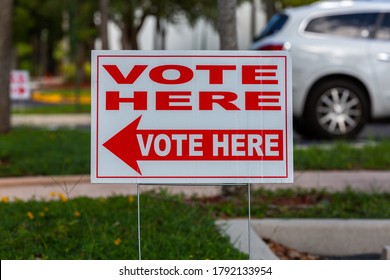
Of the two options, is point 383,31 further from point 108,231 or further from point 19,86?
point 19,86

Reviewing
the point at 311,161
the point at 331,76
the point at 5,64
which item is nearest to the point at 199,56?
the point at 311,161

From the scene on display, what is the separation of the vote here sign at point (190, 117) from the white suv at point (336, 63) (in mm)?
7624

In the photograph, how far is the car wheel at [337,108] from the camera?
40.3 feet

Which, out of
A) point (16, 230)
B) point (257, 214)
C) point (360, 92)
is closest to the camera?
point (16, 230)

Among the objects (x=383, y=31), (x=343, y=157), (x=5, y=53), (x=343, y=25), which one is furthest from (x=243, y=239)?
(x=5, y=53)

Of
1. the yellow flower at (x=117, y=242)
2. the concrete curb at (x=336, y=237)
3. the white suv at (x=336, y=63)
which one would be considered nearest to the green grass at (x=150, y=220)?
the yellow flower at (x=117, y=242)

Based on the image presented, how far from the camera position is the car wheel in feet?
40.3

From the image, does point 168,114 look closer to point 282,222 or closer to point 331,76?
point 282,222

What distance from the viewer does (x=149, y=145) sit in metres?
4.48

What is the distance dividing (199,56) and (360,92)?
820 centimetres

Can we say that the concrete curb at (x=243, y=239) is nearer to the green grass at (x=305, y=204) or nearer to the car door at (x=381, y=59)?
the green grass at (x=305, y=204)

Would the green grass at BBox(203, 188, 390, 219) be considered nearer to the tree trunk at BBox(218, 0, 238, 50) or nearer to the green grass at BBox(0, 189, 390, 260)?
the green grass at BBox(0, 189, 390, 260)

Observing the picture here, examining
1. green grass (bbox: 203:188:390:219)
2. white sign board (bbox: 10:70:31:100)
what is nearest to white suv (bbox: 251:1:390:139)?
green grass (bbox: 203:188:390:219)

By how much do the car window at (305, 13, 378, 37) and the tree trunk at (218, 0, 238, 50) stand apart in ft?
14.7
